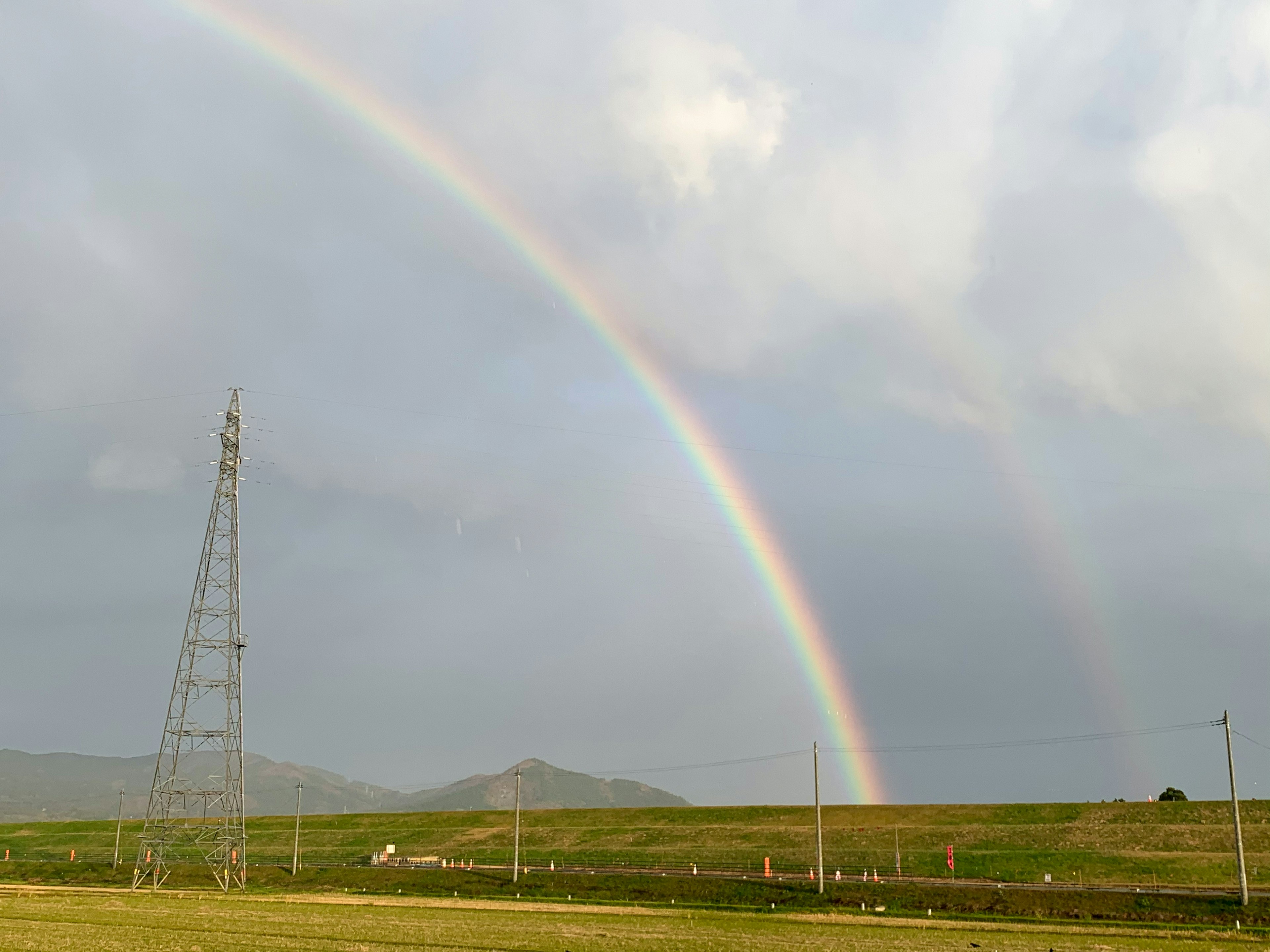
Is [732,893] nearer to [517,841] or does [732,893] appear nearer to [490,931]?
[517,841]

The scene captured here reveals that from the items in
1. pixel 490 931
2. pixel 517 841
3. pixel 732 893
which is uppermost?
pixel 517 841

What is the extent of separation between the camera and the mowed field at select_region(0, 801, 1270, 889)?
96.2 meters

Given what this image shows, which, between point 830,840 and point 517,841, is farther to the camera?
point 830,840

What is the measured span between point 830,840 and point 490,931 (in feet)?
268

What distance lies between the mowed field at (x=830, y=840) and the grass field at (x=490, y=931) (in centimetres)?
3599

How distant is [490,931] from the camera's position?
162 feet

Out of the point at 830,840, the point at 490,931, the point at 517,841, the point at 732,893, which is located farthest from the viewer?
the point at 830,840

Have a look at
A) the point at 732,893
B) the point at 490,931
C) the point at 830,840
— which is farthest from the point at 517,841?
the point at 830,840

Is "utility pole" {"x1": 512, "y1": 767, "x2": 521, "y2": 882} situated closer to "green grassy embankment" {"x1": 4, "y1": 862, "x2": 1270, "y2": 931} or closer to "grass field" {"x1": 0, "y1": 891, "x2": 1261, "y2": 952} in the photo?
"green grassy embankment" {"x1": 4, "y1": 862, "x2": 1270, "y2": 931}

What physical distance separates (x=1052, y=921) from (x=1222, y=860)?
41.7 meters

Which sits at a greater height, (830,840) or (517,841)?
(517,841)

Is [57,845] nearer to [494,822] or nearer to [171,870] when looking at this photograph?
[494,822]

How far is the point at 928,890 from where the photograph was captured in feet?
237

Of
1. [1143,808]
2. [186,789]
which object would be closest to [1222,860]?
[1143,808]
